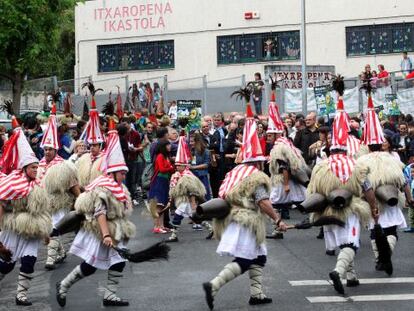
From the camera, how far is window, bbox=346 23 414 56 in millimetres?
37000

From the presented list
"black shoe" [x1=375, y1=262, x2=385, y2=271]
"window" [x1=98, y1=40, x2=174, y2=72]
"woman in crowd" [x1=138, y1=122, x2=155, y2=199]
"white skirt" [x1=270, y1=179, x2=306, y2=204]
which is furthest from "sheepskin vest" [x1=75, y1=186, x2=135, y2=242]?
"window" [x1=98, y1=40, x2=174, y2=72]

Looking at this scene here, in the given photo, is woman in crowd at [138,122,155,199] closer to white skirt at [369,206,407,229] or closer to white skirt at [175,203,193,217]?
white skirt at [175,203,193,217]

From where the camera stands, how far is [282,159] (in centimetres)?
1526

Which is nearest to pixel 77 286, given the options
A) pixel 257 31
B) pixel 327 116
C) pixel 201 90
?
pixel 327 116

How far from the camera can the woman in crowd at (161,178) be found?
622 inches

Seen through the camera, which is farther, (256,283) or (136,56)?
(136,56)

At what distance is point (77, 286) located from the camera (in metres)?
11.5

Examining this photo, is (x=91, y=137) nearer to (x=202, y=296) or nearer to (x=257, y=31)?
(x=202, y=296)

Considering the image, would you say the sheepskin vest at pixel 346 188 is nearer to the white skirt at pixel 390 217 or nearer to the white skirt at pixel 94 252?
the white skirt at pixel 390 217

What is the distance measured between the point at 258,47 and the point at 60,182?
27.3 meters

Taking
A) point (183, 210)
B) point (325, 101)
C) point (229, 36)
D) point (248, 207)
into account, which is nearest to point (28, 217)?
point (248, 207)

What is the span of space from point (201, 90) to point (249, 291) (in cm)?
2079

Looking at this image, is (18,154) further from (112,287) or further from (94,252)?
(112,287)

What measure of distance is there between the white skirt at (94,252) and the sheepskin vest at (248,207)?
1.28 meters
